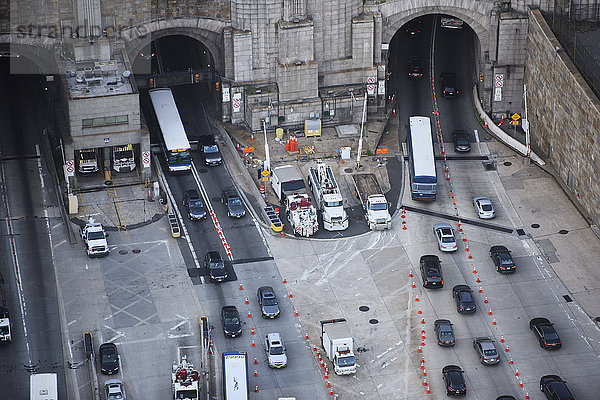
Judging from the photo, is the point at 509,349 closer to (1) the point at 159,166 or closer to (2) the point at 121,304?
(2) the point at 121,304

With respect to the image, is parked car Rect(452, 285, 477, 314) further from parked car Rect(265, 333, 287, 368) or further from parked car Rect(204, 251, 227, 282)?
parked car Rect(204, 251, 227, 282)

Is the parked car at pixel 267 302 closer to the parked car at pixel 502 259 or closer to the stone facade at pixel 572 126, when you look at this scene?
the parked car at pixel 502 259

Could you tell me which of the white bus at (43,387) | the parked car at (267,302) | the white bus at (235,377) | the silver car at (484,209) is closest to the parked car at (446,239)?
the silver car at (484,209)

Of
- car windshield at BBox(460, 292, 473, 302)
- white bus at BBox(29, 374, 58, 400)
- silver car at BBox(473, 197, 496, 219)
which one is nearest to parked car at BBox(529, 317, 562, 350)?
car windshield at BBox(460, 292, 473, 302)

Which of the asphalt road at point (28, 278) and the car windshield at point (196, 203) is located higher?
the car windshield at point (196, 203)

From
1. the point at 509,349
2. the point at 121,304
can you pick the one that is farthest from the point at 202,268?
the point at 509,349

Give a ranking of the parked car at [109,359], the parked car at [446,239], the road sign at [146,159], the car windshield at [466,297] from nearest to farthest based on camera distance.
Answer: the parked car at [109,359]
the car windshield at [466,297]
the parked car at [446,239]
the road sign at [146,159]
